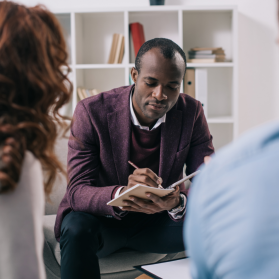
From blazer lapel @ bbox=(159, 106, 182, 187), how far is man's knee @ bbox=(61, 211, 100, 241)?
0.36m

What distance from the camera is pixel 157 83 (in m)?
1.37

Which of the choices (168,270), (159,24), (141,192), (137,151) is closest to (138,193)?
(141,192)

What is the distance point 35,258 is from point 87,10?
2.33 meters

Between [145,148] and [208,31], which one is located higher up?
[208,31]

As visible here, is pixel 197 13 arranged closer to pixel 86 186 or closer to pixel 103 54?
pixel 103 54

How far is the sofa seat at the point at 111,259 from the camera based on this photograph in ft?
4.40

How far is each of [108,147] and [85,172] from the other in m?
0.14

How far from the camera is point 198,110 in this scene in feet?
5.08

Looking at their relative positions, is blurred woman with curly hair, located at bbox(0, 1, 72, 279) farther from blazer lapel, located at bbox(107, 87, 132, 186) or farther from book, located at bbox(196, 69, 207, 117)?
book, located at bbox(196, 69, 207, 117)

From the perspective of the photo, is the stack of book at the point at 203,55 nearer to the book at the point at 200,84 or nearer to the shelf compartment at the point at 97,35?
the book at the point at 200,84

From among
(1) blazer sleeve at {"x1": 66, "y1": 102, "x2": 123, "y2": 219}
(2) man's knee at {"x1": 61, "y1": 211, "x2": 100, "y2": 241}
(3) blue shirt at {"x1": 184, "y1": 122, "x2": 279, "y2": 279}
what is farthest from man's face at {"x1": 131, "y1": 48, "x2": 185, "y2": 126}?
(3) blue shirt at {"x1": 184, "y1": 122, "x2": 279, "y2": 279}

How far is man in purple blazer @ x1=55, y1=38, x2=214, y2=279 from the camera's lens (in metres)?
1.30

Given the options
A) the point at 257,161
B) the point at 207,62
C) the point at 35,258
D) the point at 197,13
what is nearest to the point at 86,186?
the point at 35,258

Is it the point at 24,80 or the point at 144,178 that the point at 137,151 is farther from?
the point at 24,80
